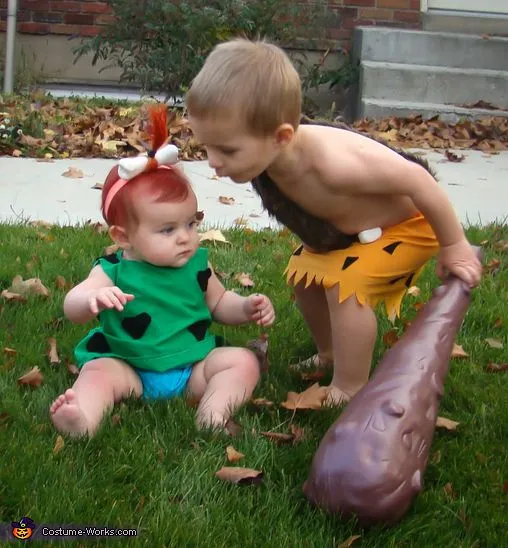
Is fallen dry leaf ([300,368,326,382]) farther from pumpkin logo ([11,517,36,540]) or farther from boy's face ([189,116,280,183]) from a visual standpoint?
pumpkin logo ([11,517,36,540])

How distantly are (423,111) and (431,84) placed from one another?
50 centimetres

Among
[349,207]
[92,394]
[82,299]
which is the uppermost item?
[349,207]

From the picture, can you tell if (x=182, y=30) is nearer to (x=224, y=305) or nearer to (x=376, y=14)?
(x=376, y=14)

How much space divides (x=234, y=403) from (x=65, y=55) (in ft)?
25.6

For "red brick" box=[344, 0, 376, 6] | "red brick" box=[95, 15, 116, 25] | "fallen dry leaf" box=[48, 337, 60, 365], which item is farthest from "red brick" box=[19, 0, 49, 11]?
"fallen dry leaf" box=[48, 337, 60, 365]

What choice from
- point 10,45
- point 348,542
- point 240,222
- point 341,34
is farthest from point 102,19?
point 348,542

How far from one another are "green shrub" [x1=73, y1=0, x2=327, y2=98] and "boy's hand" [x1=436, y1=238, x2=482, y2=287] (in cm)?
584

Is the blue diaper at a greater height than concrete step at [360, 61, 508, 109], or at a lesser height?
lesser

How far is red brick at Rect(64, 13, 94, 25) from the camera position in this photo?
936cm

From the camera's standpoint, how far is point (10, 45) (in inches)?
352

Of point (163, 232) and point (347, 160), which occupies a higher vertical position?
point (347, 160)

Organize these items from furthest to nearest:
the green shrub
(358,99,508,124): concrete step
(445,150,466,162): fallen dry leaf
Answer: (358,99,508,124): concrete step
the green shrub
(445,150,466,162): fallen dry leaf

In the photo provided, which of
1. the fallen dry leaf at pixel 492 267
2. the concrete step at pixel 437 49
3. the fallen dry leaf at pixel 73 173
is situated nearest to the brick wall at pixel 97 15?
the concrete step at pixel 437 49

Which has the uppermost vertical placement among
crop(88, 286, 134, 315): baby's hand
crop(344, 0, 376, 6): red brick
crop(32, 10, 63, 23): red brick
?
crop(344, 0, 376, 6): red brick
